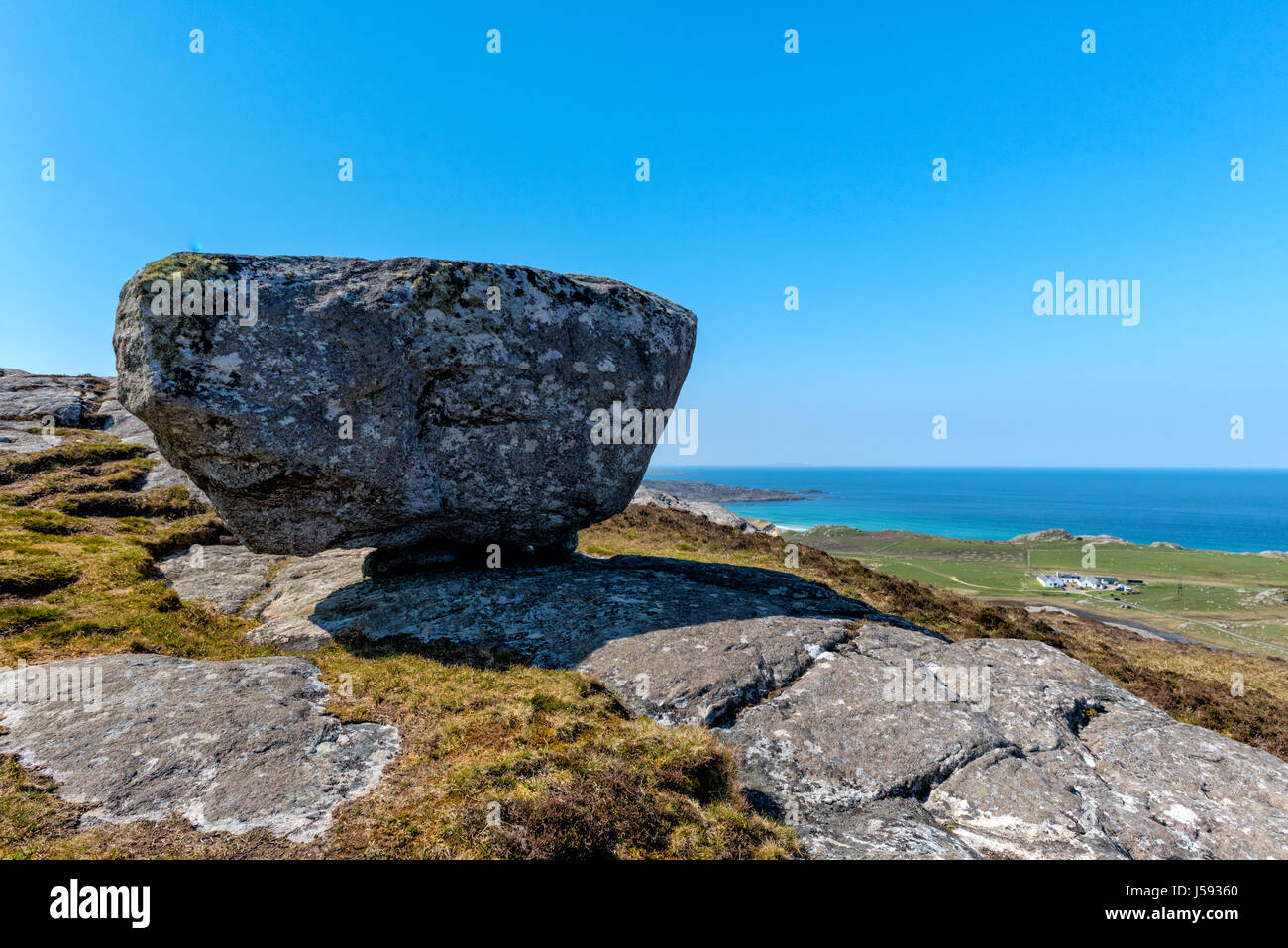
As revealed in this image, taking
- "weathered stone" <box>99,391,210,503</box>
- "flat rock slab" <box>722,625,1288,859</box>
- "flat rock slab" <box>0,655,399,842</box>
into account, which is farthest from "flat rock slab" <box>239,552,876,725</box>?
"weathered stone" <box>99,391,210,503</box>

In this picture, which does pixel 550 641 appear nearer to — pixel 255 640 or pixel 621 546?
pixel 255 640

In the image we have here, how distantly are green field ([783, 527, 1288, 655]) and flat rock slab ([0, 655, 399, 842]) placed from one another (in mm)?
57333

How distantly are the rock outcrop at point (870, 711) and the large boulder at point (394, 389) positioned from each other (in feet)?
7.58

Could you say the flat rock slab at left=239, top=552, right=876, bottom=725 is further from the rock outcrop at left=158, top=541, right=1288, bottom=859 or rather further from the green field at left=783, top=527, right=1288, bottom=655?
the green field at left=783, top=527, right=1288, bottom=655

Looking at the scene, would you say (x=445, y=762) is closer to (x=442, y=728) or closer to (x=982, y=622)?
(x=442, y=728)

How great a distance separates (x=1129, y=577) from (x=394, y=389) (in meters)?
120

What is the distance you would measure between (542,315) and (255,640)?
9854 millimetres

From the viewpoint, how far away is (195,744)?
702 centimetres

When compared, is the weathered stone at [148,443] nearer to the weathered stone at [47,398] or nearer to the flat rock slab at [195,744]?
the weathered stone at [47,398]

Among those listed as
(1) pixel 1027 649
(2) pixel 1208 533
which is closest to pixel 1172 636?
(1) pixel 1027 649

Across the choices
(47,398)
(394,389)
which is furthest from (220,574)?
(47,398)

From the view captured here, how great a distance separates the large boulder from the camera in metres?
11.2

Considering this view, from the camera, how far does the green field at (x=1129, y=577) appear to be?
209 feet
